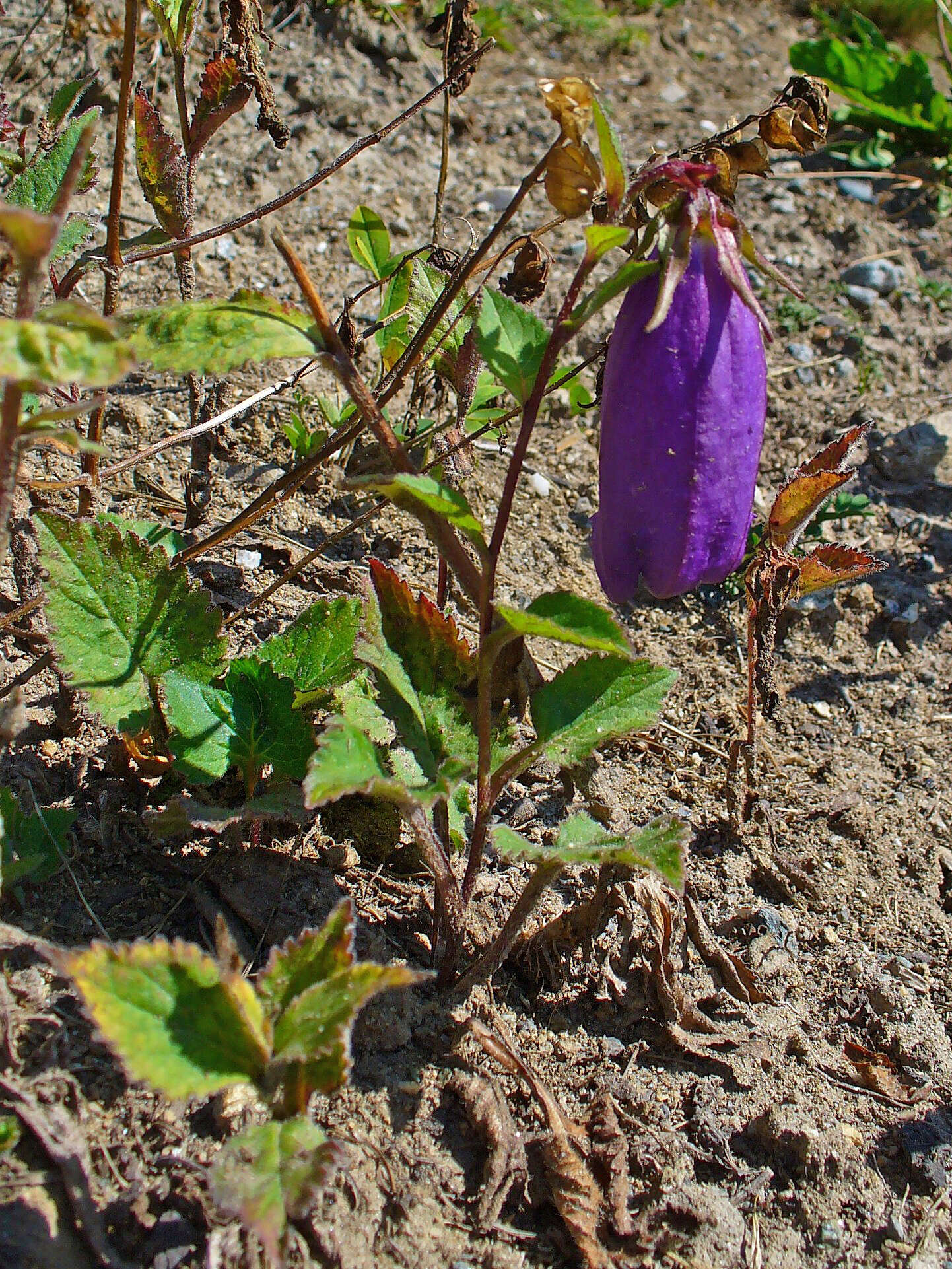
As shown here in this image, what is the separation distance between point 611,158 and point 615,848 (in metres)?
0.76

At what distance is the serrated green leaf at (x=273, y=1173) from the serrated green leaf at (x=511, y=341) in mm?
845

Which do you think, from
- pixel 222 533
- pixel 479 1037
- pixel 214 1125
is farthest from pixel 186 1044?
pixel 222 533

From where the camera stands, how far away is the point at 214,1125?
4.33 feet

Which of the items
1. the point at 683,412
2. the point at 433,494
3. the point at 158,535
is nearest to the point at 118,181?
the point at 158,535

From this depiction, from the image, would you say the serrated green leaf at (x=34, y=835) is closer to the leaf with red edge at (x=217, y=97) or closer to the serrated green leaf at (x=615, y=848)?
the serrated green leaf at (x=615, y=848)

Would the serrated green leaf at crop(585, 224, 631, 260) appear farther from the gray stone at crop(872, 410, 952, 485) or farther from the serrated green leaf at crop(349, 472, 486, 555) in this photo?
the gray stone at crop(872, 410, 952, 485)

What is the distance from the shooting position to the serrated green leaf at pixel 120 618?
154 centimetres

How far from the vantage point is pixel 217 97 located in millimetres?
1697

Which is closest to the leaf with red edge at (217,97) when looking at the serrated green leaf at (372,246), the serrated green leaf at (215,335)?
the serrated green leaf at (372,246)

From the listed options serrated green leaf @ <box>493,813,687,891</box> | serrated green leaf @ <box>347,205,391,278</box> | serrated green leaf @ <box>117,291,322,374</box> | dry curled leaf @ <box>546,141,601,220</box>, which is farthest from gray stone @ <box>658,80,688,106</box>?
serrated green leaf @ <box>493,813,687,891</box>

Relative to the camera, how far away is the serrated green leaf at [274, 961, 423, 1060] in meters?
1.13

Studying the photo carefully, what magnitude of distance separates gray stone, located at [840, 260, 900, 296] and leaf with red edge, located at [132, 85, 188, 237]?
2200 millimetres

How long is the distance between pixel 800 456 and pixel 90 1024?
2060 mm

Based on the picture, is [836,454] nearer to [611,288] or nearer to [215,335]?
[611,288]
